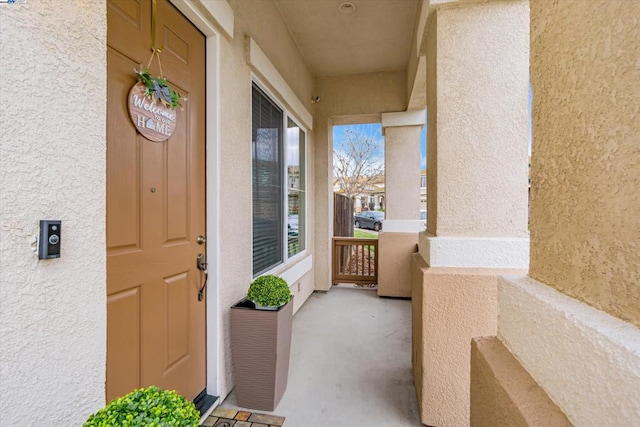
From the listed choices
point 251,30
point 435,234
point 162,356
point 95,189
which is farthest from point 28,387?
point 251,30

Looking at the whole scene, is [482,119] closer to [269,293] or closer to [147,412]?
[269,293]

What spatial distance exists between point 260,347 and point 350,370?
941 millimetres

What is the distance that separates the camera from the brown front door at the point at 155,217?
4.45 ft

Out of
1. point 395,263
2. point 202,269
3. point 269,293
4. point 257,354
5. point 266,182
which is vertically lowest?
point 257,354

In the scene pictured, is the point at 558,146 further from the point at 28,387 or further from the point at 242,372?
the point at 242,372

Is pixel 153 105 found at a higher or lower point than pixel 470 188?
higher

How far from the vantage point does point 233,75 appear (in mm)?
2201

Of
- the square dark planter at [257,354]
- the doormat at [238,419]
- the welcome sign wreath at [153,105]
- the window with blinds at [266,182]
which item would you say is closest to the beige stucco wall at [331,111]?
the window with blinds at [266,182]

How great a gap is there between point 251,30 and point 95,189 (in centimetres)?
205

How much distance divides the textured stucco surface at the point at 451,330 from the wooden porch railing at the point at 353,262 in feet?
10.8

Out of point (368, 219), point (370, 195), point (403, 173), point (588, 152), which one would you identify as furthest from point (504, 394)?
point (368, 219)

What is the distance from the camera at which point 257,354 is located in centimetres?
195

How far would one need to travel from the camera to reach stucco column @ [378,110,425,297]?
450cm

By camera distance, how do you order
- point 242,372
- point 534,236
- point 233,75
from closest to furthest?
point 534,236
point 242,372
point 233,75
